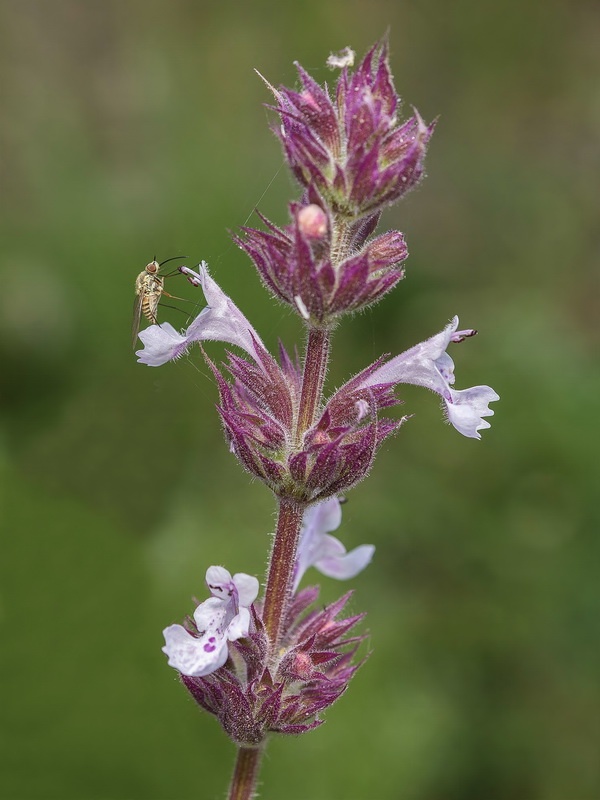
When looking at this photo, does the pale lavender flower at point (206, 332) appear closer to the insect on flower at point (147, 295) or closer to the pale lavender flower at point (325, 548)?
the pale lavender flower at point (325, 548)

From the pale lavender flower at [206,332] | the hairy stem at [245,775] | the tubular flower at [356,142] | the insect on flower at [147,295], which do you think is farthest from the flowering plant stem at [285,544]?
the insect on flower at [147,295]

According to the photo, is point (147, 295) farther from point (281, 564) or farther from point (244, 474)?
point (244, 474)

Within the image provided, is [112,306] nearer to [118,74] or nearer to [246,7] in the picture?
[246,7]

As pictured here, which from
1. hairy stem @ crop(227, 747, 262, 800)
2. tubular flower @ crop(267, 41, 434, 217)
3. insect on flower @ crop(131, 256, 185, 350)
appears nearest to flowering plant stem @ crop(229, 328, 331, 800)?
hairy stem @ crop(227, 747, 262, 800)

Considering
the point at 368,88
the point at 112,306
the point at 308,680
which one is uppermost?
the point at 112,306

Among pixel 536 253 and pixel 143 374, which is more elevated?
pixel 536 253

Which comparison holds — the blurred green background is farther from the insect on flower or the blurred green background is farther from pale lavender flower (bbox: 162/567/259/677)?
pale lavender flower (bbox: 162/567/259/677)

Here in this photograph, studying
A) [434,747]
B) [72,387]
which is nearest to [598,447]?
[434,747]
